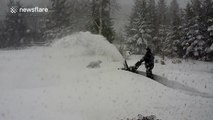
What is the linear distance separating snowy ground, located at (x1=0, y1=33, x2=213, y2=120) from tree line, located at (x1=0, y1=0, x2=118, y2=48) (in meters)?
13.2

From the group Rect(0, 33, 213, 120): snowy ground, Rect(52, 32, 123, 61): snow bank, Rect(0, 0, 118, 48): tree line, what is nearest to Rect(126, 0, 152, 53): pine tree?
Rect(0, 0, 118, 48): tree line

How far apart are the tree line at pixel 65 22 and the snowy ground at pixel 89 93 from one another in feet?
43.4

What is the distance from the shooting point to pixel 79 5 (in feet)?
116

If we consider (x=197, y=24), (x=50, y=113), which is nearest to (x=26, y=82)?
(x=50, y=113)

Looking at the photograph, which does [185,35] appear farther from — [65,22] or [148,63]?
[148,63]

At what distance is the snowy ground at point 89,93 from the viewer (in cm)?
1159

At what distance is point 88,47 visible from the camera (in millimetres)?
22281

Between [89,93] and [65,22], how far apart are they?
132ft

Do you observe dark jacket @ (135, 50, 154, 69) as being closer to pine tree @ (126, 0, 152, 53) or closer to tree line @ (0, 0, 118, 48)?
tree line @ (0, 0, 118, 48)

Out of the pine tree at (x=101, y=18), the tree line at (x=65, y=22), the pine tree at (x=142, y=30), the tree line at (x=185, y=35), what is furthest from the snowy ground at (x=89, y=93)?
the pine tree at (x=142, y=30)

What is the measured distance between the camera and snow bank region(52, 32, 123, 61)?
71.4 ft

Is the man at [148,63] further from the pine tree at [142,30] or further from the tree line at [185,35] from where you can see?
the pine tree at [142,30]

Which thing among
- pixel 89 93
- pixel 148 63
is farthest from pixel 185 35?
pixel 89 93

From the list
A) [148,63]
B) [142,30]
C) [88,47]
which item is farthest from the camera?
[142,30]
